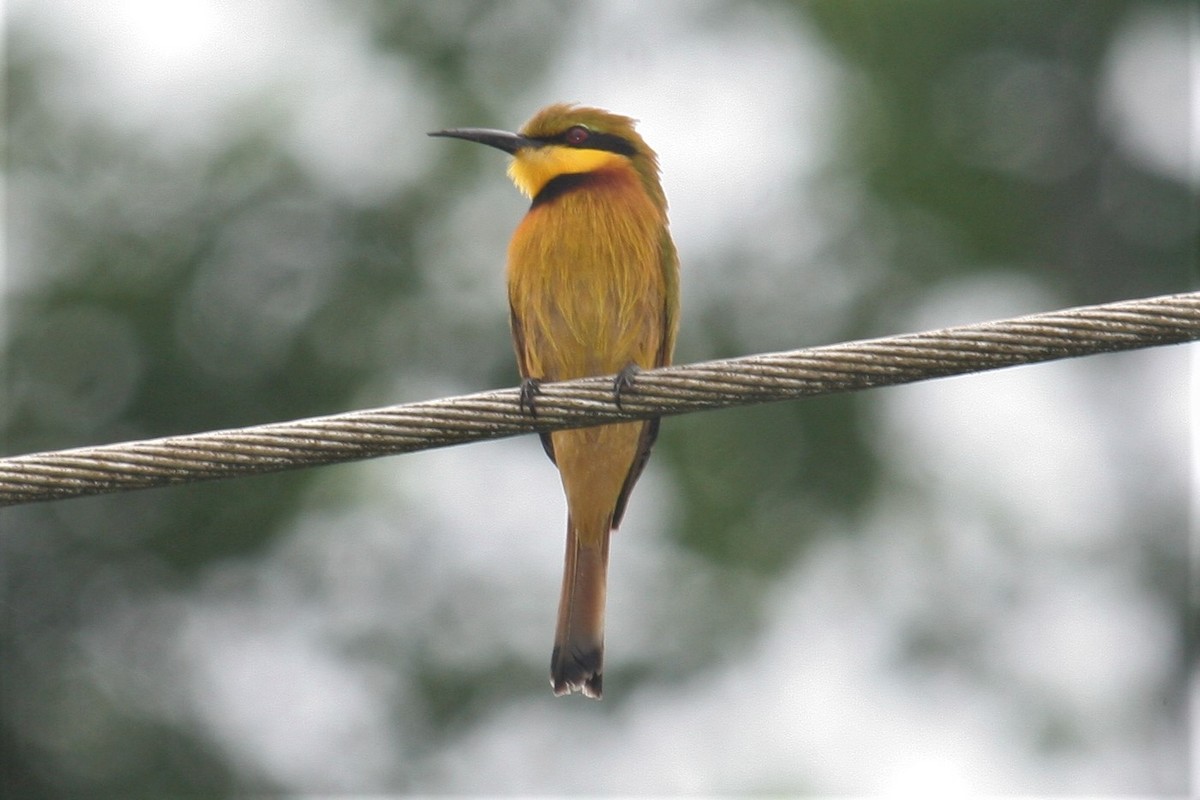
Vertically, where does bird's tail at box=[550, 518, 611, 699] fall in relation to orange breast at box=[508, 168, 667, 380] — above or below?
below

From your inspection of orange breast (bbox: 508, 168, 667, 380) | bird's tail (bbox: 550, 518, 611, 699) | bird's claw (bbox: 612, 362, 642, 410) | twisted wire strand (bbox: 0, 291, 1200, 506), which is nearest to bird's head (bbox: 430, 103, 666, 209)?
orange breast (bbox: 508, 168, 667, 380)

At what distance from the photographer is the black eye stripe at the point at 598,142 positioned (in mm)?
5092

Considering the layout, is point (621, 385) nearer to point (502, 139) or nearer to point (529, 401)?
point (529, 401)

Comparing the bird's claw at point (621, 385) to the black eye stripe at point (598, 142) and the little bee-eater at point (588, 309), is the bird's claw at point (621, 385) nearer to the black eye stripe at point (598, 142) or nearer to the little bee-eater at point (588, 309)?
the little bee-eater at point (588, 309)

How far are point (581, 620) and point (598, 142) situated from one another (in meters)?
1.49

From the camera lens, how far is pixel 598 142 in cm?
511

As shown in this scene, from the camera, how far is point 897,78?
1302 cm

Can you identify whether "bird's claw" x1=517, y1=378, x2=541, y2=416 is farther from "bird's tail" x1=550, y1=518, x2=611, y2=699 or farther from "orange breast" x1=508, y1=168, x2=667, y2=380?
"bird's tail" x1=550, y1=518, x2=611, y2=699

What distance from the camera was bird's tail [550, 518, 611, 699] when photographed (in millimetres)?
4605

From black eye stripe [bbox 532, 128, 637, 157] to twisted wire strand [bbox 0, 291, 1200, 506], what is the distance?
6.95 feet

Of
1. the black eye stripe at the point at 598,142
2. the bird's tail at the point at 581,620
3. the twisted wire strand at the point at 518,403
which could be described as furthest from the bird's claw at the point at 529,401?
the black eye stripe at the point at 598,142

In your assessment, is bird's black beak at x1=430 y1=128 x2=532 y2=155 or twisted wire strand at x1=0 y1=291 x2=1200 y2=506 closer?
twisted wire strand at x1=0 y1=291 x2=1200 y2=506

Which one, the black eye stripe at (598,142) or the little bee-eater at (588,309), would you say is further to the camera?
the black eye stripe at (598,142)

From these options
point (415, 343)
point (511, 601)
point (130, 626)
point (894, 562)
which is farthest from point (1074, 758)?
point (130, 626)
